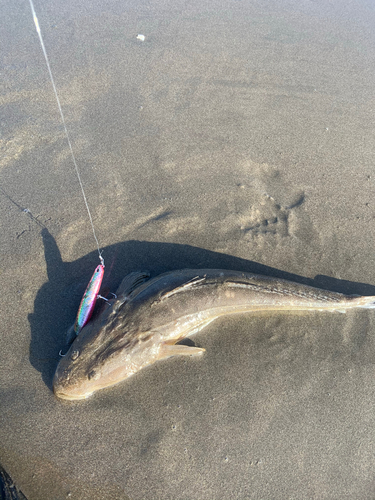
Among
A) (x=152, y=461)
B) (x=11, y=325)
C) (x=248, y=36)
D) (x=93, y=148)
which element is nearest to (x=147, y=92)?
(x=93, y=148)

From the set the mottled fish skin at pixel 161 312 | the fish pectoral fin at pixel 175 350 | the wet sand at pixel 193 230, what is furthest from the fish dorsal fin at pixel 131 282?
the fish pectoral fin at pixel 175 350

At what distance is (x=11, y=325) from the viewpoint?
3.94m

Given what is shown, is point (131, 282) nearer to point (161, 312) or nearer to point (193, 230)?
→ point (161, 312)

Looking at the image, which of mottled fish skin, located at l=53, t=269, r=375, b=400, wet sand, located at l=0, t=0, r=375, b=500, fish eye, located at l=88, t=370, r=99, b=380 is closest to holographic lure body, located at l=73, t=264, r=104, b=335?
mottled fish skin, located at l=53, t=269, r=375, b=400

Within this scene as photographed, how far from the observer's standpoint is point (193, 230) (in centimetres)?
474

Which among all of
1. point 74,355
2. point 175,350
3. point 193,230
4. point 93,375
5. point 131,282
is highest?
point 193,230

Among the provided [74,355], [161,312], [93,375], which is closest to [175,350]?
[161,312]

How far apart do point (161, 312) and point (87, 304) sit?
0.91 meters

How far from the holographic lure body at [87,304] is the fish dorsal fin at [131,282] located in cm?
32

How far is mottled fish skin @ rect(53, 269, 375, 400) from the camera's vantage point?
3523 mm

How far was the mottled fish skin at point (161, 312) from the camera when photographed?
3.52 meters

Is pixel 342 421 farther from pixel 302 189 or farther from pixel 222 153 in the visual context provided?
pixel 222 153

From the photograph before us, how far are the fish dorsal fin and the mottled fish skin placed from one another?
1 cm

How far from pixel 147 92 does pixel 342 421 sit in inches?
249
